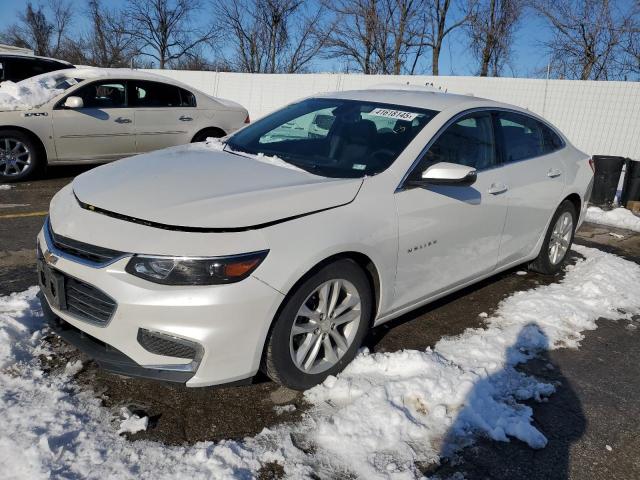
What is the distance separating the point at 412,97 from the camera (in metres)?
4.02

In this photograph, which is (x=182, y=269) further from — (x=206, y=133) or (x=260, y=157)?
(x=206, y=133)

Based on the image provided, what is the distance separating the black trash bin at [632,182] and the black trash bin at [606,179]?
13 cm

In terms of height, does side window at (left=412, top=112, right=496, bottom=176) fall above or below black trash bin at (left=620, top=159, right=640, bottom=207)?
above

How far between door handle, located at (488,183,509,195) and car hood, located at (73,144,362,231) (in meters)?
1.27

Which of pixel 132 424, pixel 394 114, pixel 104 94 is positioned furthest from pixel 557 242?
pixel 104 94

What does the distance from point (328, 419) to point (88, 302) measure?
1.28 meters

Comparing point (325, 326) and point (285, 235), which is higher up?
point (285, 235)

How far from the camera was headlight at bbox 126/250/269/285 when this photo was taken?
2406 mm

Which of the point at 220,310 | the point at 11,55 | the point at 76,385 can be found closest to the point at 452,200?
the point at 220,310

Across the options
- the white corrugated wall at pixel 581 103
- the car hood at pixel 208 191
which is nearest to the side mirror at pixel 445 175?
the car hood at pixel 208 191

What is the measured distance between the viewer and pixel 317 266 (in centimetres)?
272

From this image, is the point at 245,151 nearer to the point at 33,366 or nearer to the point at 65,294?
the point at 65,294

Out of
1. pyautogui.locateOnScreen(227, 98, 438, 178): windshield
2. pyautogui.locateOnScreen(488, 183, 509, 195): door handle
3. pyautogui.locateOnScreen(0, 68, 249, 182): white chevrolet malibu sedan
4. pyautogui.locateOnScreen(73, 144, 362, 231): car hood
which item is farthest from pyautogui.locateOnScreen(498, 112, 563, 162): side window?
pyautogui.locateOnScreen(0, 68, 249, 182): white chevrolet malibu sedan

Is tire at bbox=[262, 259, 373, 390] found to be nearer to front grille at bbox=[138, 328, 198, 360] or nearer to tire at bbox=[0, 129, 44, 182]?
front grille at bbox=[138, 328, 198, 360]
